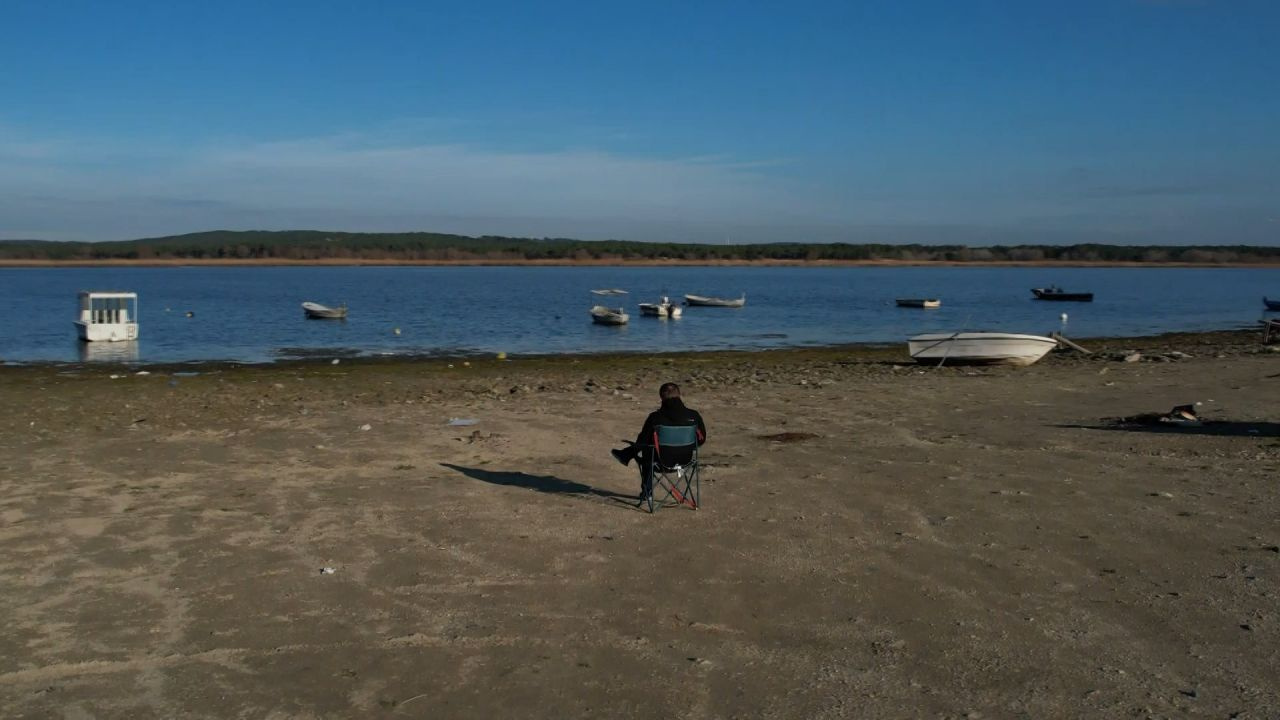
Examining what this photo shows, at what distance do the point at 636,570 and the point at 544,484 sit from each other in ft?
11.8

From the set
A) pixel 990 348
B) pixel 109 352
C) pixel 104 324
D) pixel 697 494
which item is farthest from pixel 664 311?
pixel 697 494

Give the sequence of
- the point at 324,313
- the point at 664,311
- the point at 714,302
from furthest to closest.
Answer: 1. the point at 714,302
2. the point at 664,311
3. the point at 324,313

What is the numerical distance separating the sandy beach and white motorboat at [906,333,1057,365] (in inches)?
397

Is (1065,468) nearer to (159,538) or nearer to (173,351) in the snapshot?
(159,538)

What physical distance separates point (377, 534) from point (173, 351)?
32.2 m

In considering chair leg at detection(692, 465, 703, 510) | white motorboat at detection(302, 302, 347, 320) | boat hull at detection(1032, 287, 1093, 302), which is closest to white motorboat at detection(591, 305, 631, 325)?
white motorboat at detection(302, 302, 347, 320)

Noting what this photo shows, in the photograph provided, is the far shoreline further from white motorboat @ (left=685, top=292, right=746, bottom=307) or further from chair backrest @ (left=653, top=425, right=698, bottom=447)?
white motorboat @ (left=685, top=292, right=746, bottom=307)

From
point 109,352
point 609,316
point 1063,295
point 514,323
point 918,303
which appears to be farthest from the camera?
point 1063,295

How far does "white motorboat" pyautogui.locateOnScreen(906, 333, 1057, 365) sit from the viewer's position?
27.3 meters

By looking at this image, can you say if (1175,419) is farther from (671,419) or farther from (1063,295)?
(1063,295)

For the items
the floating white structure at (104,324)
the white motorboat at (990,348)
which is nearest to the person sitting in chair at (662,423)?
the white motorboat at (990,348)

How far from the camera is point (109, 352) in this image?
37312 millimetres

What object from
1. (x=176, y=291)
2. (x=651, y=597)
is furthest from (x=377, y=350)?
(x=176, y=291)

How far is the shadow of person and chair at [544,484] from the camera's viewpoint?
1141 centimetres
